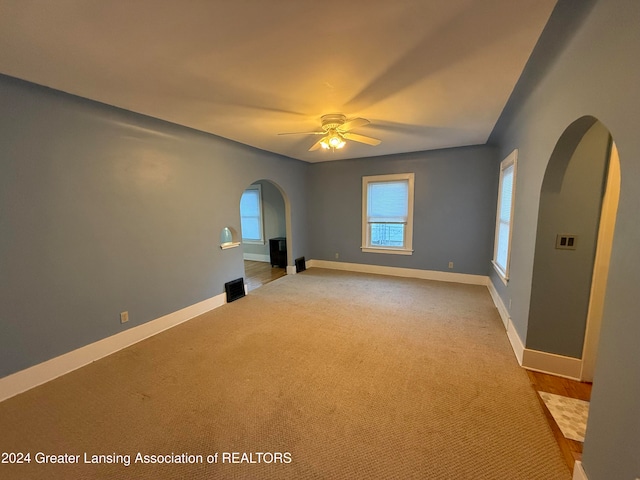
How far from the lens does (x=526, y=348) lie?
91.4 inches

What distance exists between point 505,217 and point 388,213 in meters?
2.12

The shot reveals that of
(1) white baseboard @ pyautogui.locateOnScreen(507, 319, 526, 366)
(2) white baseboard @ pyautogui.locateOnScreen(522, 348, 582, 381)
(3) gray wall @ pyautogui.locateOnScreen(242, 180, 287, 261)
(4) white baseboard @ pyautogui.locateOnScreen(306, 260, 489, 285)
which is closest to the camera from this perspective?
(2) white baseboard @ pyautogui.locateOnScreen(522, 348, 582, 381)

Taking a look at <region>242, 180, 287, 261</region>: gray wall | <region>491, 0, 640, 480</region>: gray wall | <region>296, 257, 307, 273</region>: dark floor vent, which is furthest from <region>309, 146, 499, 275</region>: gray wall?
<region>491, 0, 640, 480</region>: gray wall

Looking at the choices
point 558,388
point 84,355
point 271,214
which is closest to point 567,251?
point 558,388

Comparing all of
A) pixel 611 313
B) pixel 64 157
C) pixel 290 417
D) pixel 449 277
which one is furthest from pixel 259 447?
pixel 449 277

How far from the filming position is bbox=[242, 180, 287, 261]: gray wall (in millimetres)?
6629

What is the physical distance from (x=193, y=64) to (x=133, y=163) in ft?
5.10

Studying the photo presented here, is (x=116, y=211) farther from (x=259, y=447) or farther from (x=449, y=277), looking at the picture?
(x=449, y=277)

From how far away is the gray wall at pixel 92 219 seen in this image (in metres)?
2.06

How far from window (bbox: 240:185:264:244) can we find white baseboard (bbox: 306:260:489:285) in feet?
5.80

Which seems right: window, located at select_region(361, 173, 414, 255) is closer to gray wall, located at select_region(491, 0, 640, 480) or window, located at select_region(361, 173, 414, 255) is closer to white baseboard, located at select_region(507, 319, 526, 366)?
white baseboard, located at select_region(507, 319, 526, 366)

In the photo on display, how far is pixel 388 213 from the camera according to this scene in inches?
209

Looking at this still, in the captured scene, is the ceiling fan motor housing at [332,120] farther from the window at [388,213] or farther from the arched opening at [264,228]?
the arched opening at [264,228]

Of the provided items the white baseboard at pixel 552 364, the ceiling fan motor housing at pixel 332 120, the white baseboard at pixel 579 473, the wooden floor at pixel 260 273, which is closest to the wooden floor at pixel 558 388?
the white baseboard at pixel 552 364
